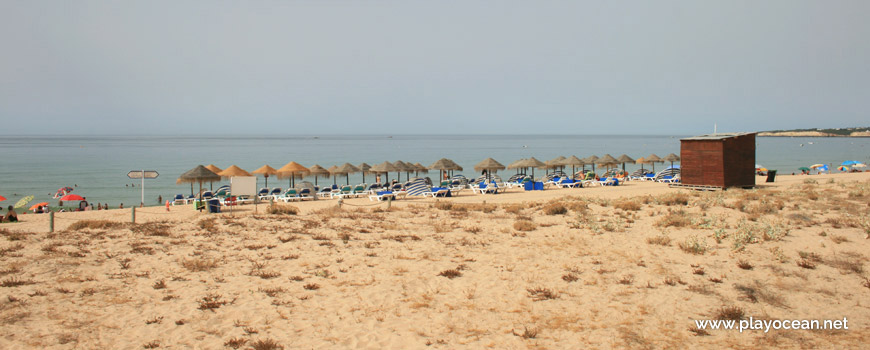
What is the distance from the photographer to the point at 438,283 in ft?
22.9

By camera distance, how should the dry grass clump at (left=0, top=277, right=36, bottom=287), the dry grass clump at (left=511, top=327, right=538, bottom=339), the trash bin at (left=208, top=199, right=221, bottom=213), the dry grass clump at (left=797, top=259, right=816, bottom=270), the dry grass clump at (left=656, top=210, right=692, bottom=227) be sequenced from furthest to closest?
1. the trash bin at (left=208, top=199, right=221, bottom=213)
2. the dry grass clump at (left=656, top=210, right=692, bottom=227)
3. the dry grass clump at (left=797, top=259, right=816, bottom=270)
4. the dry grass clump at (left=0, top=277, right=36, bottom=287)
5. the dry grass clump at (left=511, top=327, right=538, bottom=339)

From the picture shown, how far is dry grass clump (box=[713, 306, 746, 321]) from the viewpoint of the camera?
5.66 metres

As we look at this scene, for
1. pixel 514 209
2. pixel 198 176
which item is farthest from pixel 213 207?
pixel 514 209

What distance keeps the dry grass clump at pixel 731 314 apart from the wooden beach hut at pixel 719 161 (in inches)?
549

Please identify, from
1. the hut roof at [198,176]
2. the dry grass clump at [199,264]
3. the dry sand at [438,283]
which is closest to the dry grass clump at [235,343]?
the dry sand at [438,283]

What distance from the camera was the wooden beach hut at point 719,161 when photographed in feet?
59.4

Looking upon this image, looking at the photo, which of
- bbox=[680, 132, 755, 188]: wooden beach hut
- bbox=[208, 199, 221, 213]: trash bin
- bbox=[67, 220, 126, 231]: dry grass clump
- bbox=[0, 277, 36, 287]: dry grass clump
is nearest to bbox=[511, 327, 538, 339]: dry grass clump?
bbox=[0, 277, 36, 287]: dry grass clump

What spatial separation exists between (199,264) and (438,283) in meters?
3.59

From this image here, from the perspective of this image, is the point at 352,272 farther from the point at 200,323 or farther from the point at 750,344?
the point at 750,344

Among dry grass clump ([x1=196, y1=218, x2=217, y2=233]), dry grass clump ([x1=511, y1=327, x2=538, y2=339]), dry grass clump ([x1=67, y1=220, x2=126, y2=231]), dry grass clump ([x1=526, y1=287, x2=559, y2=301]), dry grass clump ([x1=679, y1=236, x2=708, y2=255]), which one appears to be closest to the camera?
dry grass clump ([x1=511, y1=327, x2=538, y2=339])

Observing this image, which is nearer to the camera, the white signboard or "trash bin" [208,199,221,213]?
the white signboard

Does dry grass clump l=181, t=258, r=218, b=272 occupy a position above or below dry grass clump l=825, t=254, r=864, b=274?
below

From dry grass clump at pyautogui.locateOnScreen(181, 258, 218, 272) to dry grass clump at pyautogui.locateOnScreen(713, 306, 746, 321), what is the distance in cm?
671

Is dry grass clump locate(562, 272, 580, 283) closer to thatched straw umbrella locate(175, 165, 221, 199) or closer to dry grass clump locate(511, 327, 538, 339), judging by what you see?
dry grass clump locate(511, 327, 538, 339)
